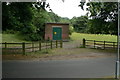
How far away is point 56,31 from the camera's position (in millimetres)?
32531

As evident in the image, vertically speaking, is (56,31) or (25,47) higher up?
(56,31)

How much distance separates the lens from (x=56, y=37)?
107 feet

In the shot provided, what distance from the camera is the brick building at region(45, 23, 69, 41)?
32062mm

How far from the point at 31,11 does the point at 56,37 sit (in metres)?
16.3

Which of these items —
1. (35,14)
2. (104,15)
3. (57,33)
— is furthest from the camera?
(57,33)

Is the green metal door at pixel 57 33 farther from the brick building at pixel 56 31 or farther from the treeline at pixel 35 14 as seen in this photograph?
the treeline at pixel 35 14

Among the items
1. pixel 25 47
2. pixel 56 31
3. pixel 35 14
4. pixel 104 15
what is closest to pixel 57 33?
pixel 56 31

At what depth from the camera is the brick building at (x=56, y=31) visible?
3206 cm

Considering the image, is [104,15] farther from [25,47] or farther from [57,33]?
[57,33]

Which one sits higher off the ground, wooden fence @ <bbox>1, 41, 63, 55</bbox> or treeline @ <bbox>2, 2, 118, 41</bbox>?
treeline @ <bbox>2, 2, 118, 41</bbox>

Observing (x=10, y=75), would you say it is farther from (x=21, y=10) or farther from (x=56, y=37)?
(x=56, y=37)

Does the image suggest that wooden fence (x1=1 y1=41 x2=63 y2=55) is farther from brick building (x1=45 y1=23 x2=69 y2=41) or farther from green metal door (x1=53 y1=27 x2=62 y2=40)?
green metal door (x1=53 y1=27 x2=62 y2=40)

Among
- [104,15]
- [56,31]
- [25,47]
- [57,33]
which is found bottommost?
[25,47]

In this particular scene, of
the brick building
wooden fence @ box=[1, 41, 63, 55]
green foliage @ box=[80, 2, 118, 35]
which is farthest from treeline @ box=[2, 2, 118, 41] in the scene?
the brick building
